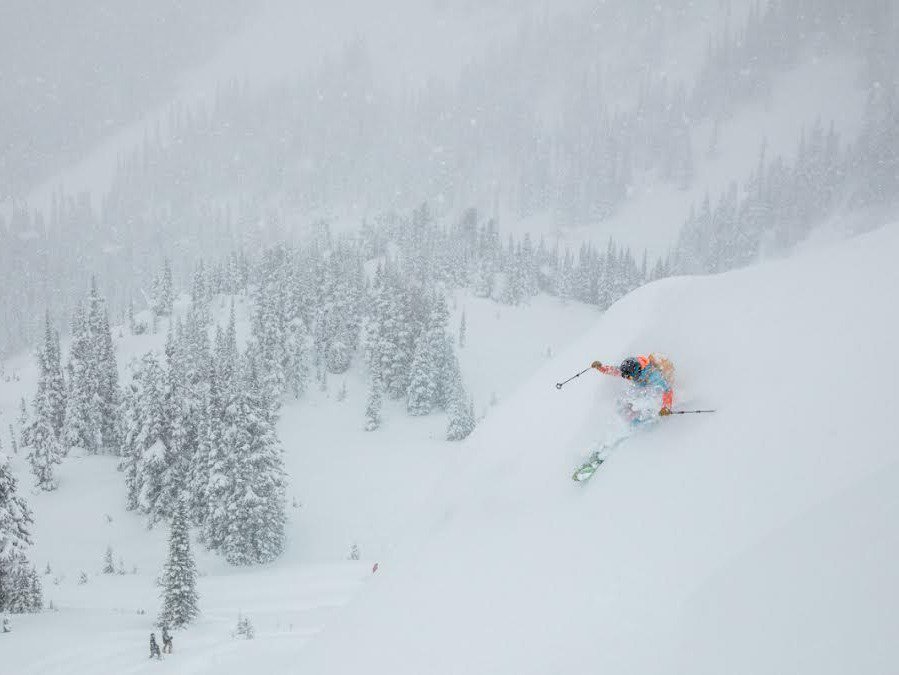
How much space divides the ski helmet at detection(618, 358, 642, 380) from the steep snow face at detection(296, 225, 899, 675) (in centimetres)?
62

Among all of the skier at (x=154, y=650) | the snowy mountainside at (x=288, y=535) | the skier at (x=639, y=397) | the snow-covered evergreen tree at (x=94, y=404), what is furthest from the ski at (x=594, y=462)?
the snow-covered evergreen tree at (x=94, y=404)

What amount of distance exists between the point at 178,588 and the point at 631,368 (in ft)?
58.4

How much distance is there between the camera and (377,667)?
→ 638cm

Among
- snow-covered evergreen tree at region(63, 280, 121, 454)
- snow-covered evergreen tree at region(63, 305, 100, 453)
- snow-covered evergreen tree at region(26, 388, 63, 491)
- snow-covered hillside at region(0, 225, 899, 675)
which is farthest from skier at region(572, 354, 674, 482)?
snow-covered evergreen tree at region(63, 305, 100, 453)

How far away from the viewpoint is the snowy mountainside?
1492 centimetres

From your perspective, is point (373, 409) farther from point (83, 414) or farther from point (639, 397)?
point (639, 397)

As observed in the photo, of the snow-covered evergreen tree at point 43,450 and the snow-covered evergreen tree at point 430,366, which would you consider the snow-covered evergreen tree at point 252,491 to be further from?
the snow-covered evergreen tree at point 430,366

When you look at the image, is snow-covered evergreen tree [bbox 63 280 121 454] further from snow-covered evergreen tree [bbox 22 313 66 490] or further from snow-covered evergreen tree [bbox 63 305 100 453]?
snow-covered evergreen tree [bbox 22 313 66 490]

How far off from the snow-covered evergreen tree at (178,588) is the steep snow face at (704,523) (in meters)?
11.7

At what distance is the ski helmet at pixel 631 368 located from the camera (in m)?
6.70

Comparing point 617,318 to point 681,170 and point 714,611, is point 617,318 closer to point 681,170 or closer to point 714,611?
point 714,611

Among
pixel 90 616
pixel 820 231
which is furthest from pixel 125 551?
pixel 820 231

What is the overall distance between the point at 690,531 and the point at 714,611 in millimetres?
863

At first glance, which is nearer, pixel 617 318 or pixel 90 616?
pixel 617 318
